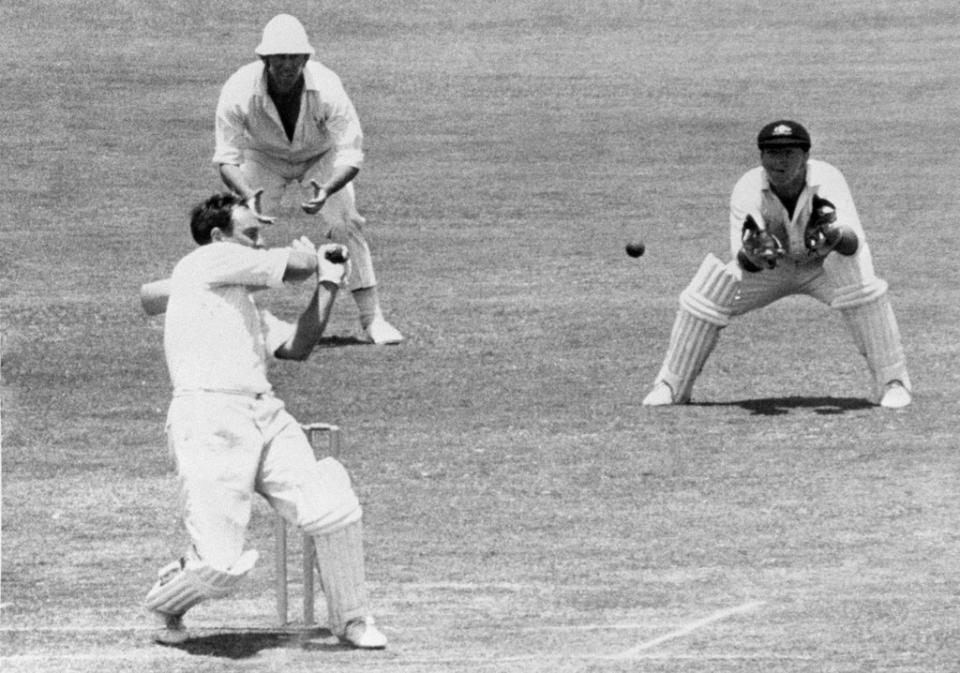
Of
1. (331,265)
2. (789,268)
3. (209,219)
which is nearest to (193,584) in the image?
(331,265)

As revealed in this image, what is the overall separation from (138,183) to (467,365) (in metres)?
9.23

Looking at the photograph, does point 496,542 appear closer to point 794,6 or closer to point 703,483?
point 703,483

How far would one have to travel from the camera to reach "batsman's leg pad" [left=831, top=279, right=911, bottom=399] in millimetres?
14609

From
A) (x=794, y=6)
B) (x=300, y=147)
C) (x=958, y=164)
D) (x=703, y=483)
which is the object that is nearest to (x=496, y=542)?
(x=703, y=483)

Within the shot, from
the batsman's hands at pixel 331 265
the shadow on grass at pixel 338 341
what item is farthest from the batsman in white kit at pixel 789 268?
the batsman's hands at pixel 331 265

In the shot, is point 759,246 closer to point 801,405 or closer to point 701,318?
point 701,318

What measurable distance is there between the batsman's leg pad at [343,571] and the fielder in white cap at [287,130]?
6.65m

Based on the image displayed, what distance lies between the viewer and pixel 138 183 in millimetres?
25125

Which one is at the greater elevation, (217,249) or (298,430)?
(217,249)

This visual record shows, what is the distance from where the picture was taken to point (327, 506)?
9.53m

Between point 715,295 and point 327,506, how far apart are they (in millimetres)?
5615

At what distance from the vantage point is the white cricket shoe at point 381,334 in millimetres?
17453

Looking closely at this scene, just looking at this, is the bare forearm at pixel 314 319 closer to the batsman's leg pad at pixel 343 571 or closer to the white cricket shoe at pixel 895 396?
the batsman's leg pad at pixel 343 571

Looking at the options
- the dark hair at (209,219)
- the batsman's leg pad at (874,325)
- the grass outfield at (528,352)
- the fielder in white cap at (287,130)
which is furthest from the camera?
the fielder in white cap at (287,130)
